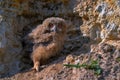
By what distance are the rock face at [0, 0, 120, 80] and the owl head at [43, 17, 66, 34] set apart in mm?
190

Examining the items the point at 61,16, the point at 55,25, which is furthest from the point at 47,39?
the point at 61,16

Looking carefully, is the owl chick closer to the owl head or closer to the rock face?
the owl head

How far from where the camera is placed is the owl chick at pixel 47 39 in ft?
12.9

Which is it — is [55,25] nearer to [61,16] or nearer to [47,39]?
[47,39]

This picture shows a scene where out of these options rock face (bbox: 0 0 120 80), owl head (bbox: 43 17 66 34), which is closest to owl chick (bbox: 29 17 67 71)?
owl head (bbox: 43 17 66 34)

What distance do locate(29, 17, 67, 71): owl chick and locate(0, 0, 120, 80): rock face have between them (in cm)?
11

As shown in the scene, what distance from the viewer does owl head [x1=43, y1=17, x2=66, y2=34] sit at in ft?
13.1

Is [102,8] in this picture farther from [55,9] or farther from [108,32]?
[55,9]

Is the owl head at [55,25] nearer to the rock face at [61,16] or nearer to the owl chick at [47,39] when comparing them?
the owl chick at [47,39]

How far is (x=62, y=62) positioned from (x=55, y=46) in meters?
0.19

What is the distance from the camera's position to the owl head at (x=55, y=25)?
4000 mm

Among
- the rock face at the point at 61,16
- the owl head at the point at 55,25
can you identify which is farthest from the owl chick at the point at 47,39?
the rock face at the point at 61,16

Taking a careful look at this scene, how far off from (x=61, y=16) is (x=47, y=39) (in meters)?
0.47

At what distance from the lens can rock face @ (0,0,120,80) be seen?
393cm
